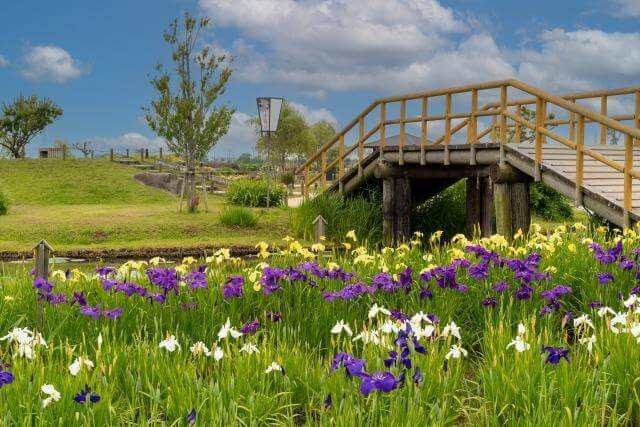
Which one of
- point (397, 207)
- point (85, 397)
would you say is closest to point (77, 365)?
point (85, 397)

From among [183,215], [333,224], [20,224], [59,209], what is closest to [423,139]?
[333,224]

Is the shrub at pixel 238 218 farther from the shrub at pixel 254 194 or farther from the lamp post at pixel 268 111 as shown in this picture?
the shrub at pixel 254 194

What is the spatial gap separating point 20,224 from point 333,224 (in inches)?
339

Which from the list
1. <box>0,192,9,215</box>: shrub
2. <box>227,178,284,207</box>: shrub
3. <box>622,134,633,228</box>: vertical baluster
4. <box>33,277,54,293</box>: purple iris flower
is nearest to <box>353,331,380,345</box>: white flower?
<box>33,277,54,293</box>: purple iris flower

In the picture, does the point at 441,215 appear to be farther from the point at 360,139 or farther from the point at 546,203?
the point at 546,203

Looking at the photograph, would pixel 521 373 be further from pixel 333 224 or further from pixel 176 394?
pixel 333 224

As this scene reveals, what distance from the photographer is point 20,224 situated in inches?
795

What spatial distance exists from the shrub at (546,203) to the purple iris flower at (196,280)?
20.9 m

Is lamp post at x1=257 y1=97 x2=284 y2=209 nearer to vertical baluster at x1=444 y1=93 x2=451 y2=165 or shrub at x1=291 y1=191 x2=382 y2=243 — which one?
shrub at x1=291 y1=191 x2=382 y2=243

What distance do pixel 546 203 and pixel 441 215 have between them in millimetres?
7511

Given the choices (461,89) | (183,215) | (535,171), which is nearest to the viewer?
(535,171)

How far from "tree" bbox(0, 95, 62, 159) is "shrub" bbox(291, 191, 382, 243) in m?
37.4

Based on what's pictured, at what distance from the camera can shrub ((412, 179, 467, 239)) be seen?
19859 millimetres

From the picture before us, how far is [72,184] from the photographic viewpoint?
33.8 metres
